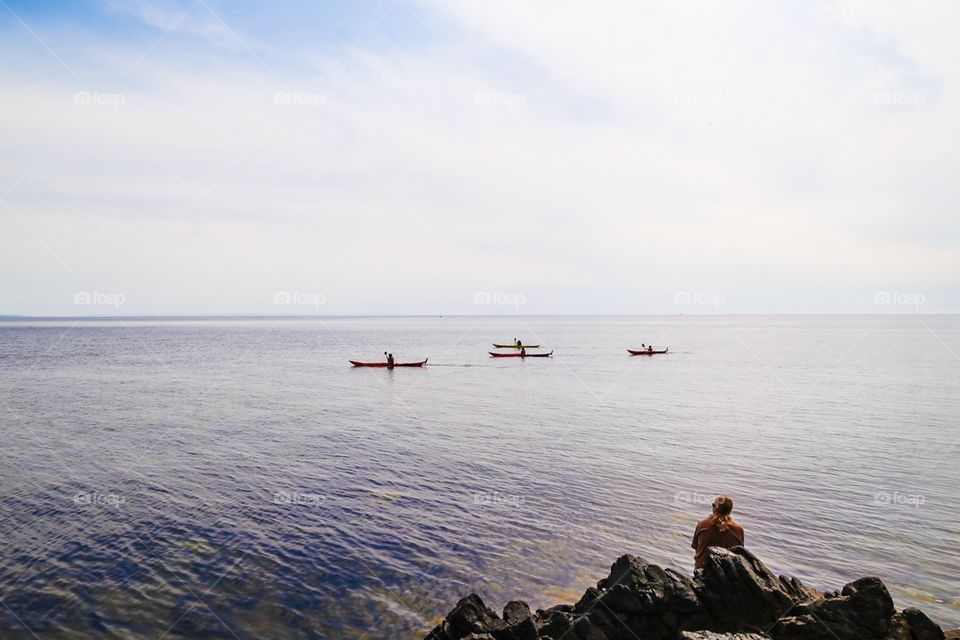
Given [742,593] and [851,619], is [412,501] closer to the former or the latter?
[742,593]

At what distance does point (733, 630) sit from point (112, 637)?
13293 mm

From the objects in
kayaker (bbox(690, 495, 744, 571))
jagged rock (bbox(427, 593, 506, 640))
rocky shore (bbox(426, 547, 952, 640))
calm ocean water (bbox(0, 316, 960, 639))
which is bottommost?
calm ocean water (bbox(0, 316, 960, 639))

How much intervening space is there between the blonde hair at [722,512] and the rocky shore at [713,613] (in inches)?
22.8

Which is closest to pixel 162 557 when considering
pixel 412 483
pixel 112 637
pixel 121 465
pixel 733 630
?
pixel 112 637

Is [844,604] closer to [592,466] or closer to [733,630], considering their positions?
[733,630]

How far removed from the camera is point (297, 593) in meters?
14.4

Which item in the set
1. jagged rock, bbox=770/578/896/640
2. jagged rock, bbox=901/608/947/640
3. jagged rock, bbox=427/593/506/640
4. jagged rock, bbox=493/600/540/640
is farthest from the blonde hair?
jagged rock, bbox=427/593/506/640

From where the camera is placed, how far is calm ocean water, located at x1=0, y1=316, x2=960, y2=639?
46.9 ft

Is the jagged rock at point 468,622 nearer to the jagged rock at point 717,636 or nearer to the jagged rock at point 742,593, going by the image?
the jagged rock at point 717,636

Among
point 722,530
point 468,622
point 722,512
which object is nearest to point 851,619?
point 722,530

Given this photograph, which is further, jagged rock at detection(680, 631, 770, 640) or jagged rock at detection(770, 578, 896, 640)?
jagged rock at detection(770, 578, 896, 640)

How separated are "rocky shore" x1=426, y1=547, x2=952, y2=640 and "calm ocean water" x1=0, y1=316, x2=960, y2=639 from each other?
2.98m

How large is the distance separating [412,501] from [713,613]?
43.6ft

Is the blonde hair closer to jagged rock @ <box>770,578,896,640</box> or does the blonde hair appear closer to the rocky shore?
the rocky shore
